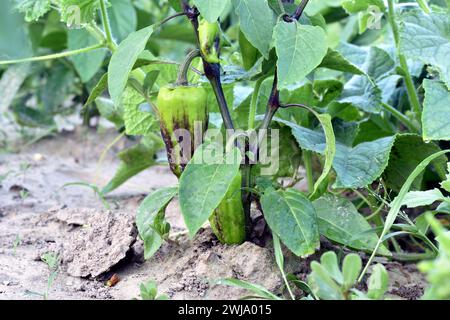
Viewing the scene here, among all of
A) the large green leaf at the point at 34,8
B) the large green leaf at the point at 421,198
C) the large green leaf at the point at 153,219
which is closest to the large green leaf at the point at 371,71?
the large green leaf at the point at 421,198

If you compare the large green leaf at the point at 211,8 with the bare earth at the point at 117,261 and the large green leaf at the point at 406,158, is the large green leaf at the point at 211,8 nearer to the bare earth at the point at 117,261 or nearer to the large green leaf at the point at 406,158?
the bare earth at the point at 117,261

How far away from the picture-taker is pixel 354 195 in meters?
2.23

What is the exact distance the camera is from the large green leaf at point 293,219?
1.39m

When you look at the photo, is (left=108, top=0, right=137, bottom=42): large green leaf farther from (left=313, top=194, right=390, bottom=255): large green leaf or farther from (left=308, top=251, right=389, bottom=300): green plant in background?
(left=308, top=251, right=389, bottom=300): green plant in background

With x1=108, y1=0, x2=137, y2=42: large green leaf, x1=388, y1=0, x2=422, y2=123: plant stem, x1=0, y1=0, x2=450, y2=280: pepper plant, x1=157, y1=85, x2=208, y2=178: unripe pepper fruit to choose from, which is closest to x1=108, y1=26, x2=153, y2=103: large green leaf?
x1=0, y1=0, x2=450, y2=280: pepper plant

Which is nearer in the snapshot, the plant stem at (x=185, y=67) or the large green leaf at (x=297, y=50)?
the large green leaf at (x=297, y=50)

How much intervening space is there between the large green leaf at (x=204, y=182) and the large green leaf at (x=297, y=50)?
18 centimetres

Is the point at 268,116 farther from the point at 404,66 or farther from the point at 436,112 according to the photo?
the point at 404,66

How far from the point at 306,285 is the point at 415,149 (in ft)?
1.77

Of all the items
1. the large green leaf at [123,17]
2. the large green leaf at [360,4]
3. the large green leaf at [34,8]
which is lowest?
the large green leaf at [123,17]

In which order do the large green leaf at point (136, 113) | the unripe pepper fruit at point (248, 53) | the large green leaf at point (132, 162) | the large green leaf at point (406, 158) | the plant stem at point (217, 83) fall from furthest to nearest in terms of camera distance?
1. the large green leaf at point (132, 162)
2. the large green leaf at point (136, 113)
3. the large green leaf at point (406, 158)
4. the unripe pepper fruit at point (248, 53)
5. the plant stem at point (217, 83)

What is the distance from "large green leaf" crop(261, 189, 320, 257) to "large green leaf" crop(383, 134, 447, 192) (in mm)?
395

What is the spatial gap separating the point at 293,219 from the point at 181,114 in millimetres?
308
